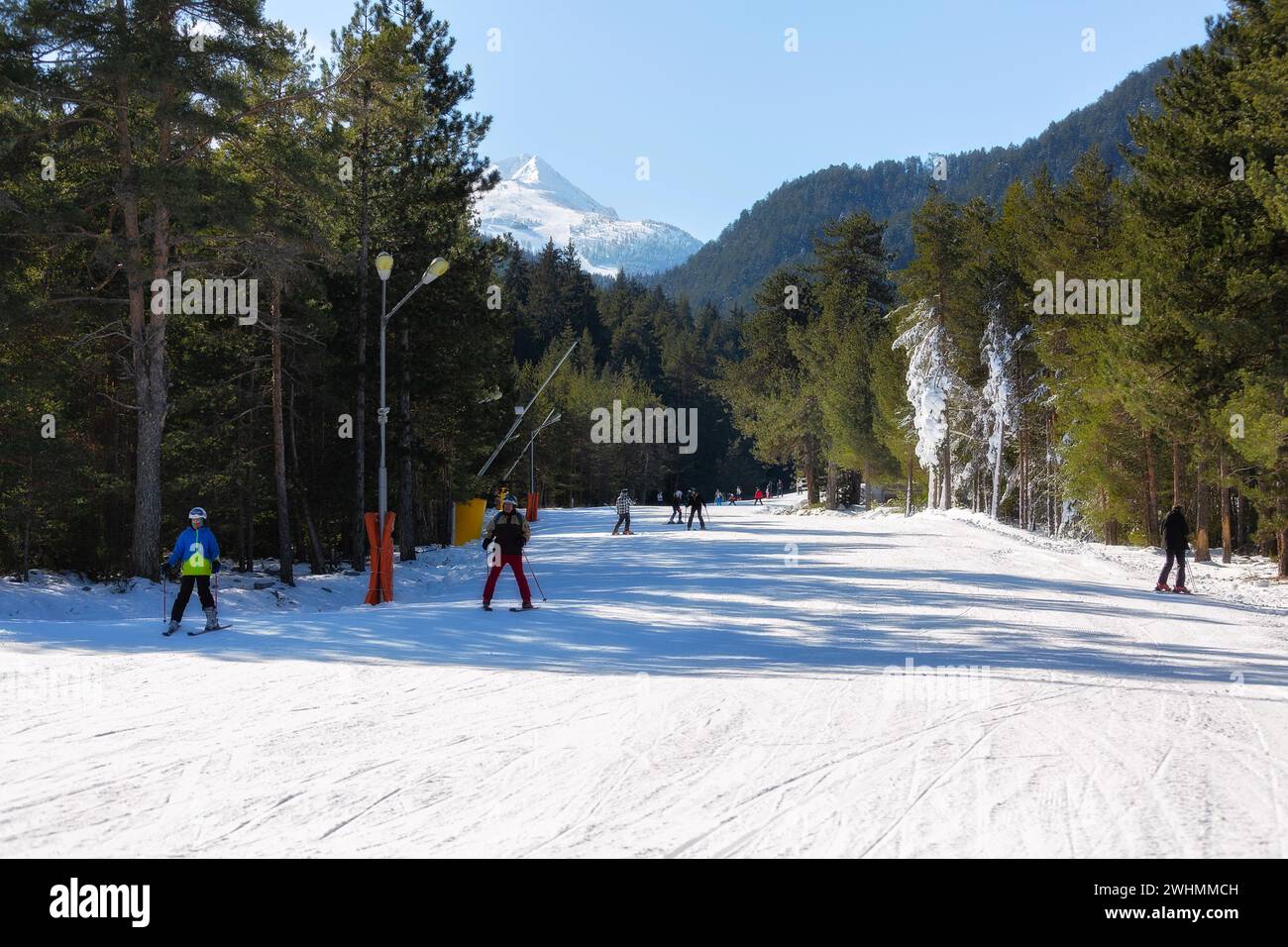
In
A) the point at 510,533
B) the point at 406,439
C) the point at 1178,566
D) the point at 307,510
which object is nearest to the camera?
the point at 510,533

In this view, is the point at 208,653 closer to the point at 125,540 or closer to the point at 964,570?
the point at 964,570

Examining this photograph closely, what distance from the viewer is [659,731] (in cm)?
786

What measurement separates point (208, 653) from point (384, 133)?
2260 cm

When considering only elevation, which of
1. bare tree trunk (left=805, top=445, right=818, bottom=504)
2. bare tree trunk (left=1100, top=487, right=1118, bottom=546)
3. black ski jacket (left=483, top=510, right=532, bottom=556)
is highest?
bare tree trunk (left=805, top=445, right=818, bottom=504)

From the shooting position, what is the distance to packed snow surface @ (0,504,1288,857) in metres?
5.38

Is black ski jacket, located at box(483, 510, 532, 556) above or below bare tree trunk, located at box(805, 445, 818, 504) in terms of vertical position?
below

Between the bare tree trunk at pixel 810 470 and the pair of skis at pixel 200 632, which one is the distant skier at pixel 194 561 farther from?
the bare tree trunk at pixel 810 470

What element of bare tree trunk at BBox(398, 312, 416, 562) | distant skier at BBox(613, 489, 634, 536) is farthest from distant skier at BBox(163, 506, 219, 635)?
distant skier at BBox(613, 489, 634, 536)

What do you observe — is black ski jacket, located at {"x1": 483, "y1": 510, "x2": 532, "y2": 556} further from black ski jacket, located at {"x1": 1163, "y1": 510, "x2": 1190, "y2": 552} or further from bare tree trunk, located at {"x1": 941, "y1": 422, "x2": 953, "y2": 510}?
bare tree trunk, located at {"x1": 941, "y1": 422, "x2": 953, "y2": 510}

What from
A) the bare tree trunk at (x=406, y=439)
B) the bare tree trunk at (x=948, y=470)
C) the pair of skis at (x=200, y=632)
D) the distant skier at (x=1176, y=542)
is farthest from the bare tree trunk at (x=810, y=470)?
the pair of skis at (x=200, y=632)

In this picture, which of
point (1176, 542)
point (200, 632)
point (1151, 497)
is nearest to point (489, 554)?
point (200, 632)

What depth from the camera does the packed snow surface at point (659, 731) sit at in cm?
538

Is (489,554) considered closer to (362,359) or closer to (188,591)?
(188,591)
